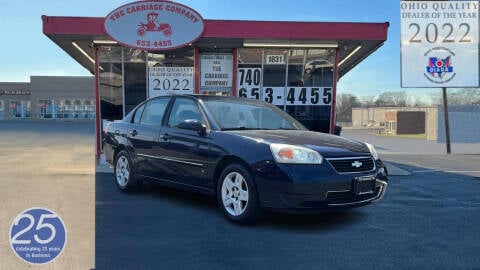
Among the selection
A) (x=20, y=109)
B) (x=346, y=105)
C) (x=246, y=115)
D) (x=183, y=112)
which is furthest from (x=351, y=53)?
(x=346, y=105)

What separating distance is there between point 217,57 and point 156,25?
1769mm

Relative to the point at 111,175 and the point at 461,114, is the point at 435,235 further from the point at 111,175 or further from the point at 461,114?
the point at 461,114

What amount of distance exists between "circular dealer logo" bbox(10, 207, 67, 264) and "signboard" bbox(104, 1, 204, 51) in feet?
21.0

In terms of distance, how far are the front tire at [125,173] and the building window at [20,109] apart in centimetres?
5638

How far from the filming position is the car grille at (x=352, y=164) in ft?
16.3

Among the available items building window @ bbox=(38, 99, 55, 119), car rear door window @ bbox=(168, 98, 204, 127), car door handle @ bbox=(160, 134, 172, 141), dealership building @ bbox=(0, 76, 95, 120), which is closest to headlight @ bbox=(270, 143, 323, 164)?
car rear door window @ bbox=(168, 98, 204, 127)

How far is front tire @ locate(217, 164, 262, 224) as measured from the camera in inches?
200

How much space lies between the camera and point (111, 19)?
9969 mm

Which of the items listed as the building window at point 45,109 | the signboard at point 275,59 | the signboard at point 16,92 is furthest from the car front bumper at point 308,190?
the signboard at point 16,92

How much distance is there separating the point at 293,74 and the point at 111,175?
5.23 m

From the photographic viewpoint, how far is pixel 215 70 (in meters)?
11.4

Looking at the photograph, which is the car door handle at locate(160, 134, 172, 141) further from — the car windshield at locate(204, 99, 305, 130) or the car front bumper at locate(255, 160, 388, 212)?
the car front bumper at locate(255, 160, 388, 212)

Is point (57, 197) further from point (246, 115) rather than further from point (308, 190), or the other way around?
point (308, 190)

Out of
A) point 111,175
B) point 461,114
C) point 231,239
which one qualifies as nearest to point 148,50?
point 111,175
